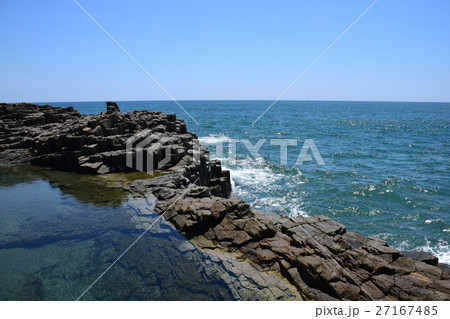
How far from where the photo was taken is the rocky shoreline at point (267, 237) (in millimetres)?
8578

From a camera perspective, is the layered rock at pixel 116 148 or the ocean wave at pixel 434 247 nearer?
the ocean wave at pixel 434 247

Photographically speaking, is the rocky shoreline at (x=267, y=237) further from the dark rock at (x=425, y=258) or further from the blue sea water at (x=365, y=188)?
the blue sea water at (x=365, y=188)

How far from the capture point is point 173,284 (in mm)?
8102

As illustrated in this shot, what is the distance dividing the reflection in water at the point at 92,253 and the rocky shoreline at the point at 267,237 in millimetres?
1144

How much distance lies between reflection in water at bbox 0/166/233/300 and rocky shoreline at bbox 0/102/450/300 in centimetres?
114

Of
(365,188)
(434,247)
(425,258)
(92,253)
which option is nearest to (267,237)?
(92,253)

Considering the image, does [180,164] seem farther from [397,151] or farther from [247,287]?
[397,151]

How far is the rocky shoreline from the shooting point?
8578 mm

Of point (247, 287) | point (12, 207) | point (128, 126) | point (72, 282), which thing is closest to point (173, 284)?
point (247, 287)

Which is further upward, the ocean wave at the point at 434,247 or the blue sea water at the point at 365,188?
the blue sea water at the point at 365,188
